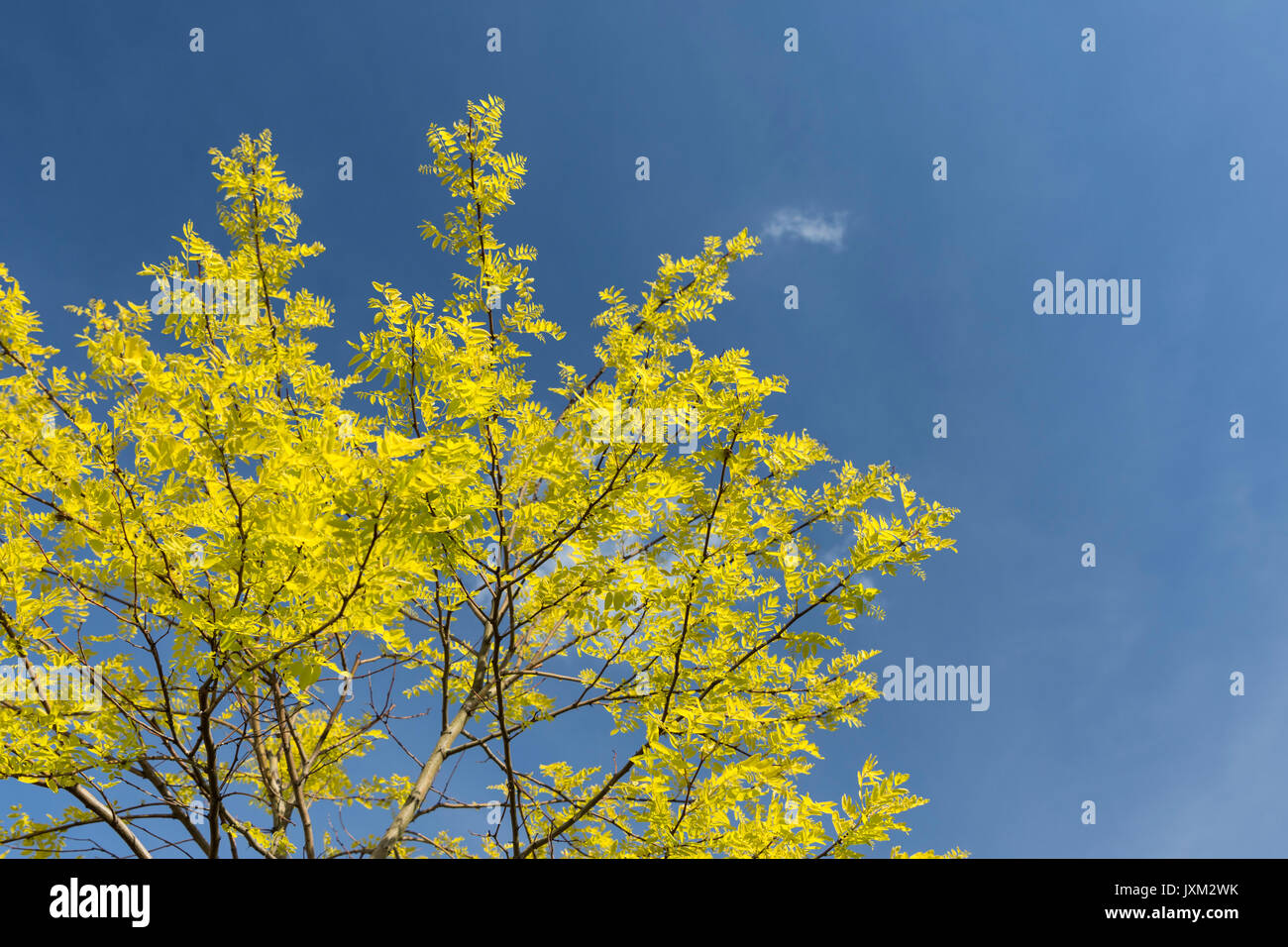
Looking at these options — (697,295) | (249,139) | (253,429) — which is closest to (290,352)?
(249,139)

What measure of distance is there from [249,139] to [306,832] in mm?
4719

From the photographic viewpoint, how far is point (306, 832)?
177 inches

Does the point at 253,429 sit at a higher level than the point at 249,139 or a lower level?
lower

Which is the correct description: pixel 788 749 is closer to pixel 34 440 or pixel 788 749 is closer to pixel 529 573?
pixel 529 573

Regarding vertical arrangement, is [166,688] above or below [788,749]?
above

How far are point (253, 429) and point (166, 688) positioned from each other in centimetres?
139

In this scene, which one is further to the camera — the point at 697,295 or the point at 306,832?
the point at 697,295

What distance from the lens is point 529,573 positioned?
4.11m

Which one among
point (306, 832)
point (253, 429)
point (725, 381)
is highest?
point (725, 381)

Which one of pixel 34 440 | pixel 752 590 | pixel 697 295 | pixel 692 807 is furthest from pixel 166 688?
pixel 697 295

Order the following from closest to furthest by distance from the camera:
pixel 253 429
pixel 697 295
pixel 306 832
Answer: pixel 253 429, pixel 306 832, pixel 697 295
